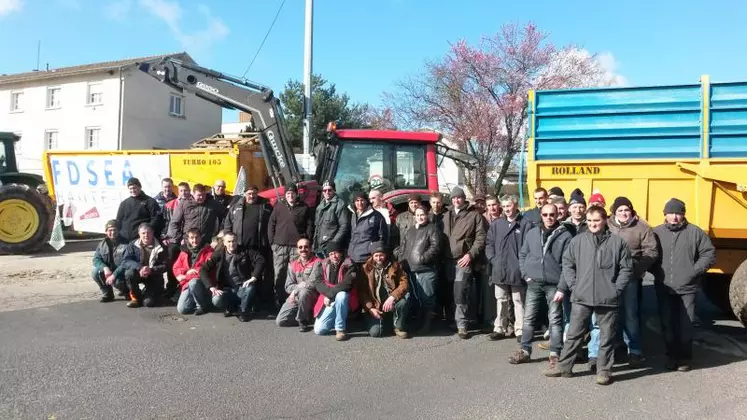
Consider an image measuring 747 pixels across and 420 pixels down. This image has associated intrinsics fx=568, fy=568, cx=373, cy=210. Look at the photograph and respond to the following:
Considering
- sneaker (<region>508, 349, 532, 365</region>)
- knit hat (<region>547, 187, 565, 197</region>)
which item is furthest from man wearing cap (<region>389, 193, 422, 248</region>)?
sneaker (<region>508, 349, 532, 365</region>)

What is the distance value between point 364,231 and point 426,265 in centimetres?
88

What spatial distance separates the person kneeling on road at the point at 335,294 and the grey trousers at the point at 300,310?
3.2 inches

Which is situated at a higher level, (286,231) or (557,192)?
(557,192)

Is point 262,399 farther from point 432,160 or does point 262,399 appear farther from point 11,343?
point 432,160

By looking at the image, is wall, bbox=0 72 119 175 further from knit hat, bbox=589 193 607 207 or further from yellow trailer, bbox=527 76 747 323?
knit hat, bbox=589 193 607 207

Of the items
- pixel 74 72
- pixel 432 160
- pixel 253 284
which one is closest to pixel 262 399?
pixel 253 284

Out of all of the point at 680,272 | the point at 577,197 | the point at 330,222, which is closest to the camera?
the point at 680,272

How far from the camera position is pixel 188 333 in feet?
21.3

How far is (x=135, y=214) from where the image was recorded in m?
8.50

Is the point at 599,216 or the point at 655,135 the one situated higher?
the point at 655,135

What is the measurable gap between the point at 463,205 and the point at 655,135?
2.24 metres

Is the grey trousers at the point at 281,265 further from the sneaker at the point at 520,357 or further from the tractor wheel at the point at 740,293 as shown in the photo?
the tractor wheel at the point at 740,293

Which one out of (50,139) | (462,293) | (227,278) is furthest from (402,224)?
(50,139)

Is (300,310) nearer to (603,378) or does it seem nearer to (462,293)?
(462,293)
